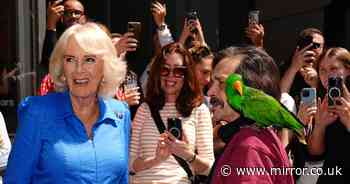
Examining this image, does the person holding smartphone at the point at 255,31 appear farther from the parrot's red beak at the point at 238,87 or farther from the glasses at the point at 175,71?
the parrot's red beak at the point at 238,87

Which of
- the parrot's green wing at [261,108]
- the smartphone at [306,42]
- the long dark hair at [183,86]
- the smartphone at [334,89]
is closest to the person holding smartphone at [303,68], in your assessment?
the smartphone at [306,42]

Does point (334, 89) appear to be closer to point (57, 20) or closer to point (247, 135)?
point (247, 135)

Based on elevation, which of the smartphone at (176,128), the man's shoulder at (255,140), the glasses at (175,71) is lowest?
the smartphone at (176,128)

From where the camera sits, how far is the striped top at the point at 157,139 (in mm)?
3910

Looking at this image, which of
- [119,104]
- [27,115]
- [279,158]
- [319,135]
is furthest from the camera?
[319,135]

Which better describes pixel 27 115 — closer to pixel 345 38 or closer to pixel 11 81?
pixel 11 81

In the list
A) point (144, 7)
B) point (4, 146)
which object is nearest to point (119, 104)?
point (4, 146)

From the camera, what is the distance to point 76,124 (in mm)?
2840

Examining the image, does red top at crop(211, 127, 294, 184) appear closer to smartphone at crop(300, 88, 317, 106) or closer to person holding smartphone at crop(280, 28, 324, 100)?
smartphone at crop(300, 88, 317, 106)

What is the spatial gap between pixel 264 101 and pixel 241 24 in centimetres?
600

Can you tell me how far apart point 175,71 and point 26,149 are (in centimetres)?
162

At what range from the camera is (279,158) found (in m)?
2.43

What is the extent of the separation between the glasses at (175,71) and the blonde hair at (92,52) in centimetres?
111

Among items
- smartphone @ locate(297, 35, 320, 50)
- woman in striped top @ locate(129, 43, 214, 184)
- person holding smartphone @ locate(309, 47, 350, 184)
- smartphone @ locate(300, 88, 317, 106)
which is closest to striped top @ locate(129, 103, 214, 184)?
woman in striped top @ locate(129, 43, 214, 184)
